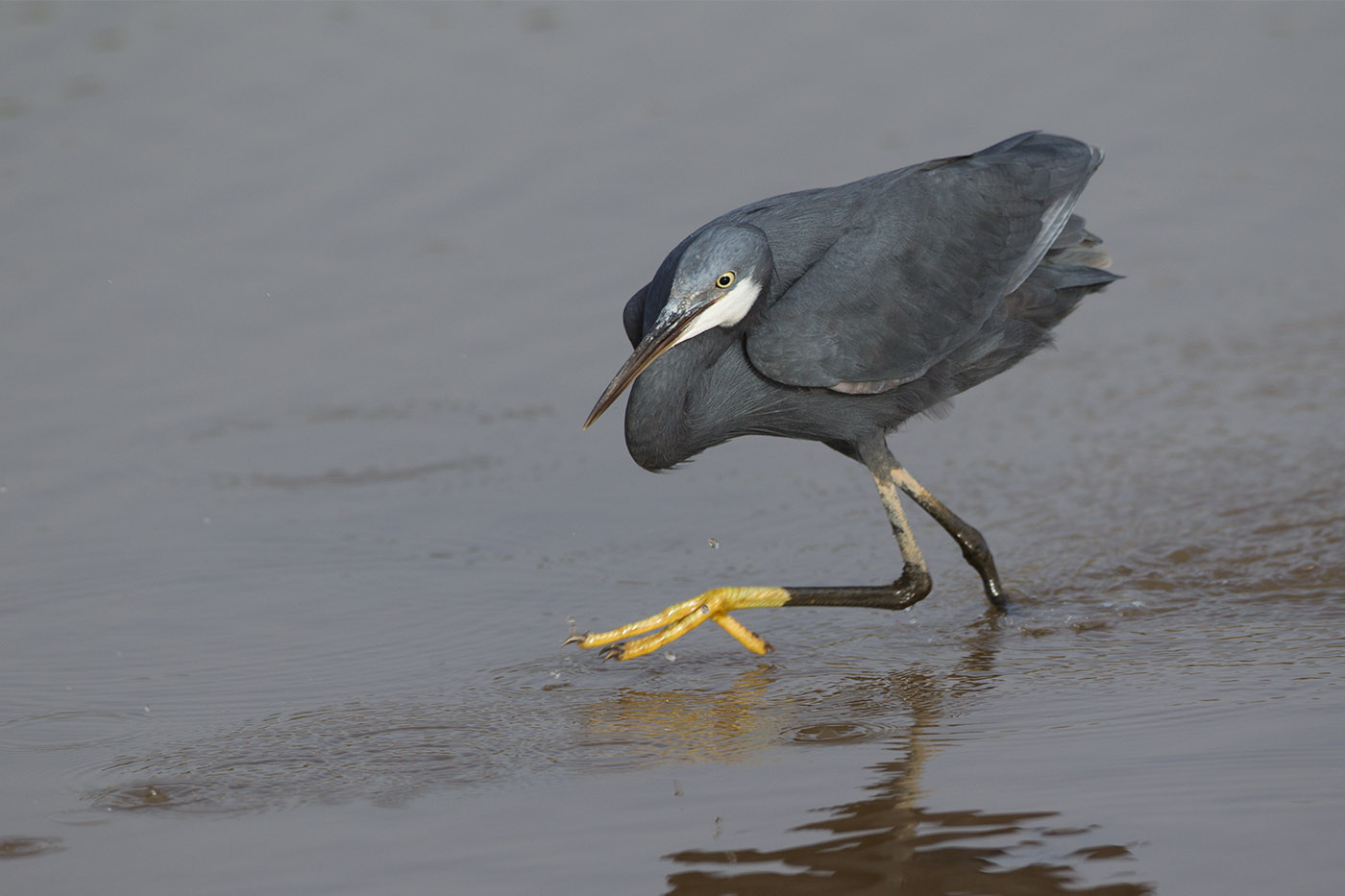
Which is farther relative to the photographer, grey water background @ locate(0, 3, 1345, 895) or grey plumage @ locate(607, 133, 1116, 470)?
grey plumage @ locate(607, 133, 1116, 470)

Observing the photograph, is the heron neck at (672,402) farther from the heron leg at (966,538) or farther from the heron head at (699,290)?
the heron leg at (966,538)

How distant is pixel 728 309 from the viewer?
4816 mm

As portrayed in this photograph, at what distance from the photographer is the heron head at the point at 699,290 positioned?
4688 millimetres

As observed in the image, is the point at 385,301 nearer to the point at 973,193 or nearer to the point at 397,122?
the point at 397,122

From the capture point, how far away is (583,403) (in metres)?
7.53

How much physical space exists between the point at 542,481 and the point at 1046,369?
8.83ft

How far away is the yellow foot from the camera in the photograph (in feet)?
16.5

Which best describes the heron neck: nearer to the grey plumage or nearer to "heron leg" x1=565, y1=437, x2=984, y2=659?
the grey plumage

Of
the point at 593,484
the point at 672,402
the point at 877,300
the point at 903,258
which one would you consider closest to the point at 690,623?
the point at 672,402

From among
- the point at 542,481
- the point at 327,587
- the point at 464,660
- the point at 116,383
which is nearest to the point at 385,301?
the point at 116,383

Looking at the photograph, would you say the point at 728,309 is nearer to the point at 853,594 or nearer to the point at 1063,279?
the point at 853,594

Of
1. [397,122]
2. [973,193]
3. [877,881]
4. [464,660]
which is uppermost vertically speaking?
[397,122]

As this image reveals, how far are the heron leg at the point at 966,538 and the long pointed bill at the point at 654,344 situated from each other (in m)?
1.13

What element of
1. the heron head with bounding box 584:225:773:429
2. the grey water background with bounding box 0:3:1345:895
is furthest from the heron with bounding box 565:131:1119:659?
the grey water background with bounding box 0:3:1345:895
